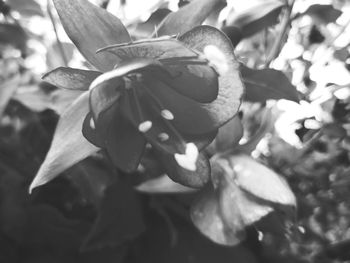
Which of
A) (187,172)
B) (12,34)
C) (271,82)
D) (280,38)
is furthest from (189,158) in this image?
(12,34)

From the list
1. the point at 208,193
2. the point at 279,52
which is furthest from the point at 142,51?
the point at 279,52

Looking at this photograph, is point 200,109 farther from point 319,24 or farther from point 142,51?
point 319,24

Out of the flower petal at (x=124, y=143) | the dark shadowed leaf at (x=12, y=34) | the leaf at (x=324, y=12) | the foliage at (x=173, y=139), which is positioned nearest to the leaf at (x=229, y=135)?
the foliage at (x=173, y=139)

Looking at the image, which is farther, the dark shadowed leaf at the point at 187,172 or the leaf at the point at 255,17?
the leaf at the point at 255,17

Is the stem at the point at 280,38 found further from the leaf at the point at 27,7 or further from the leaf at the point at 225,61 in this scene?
the leaf at the point at 27,7

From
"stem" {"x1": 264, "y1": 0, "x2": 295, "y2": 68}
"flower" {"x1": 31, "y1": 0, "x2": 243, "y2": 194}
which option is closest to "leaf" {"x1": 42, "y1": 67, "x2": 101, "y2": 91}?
"flower" {"x1": 31, "y1": 0, "x2": 243, "y2": 194}

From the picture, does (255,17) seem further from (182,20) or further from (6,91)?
(6,91)

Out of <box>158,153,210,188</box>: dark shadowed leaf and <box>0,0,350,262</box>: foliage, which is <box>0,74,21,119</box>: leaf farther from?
<box>158,153,210,188</box>: dark shadowed leaf
